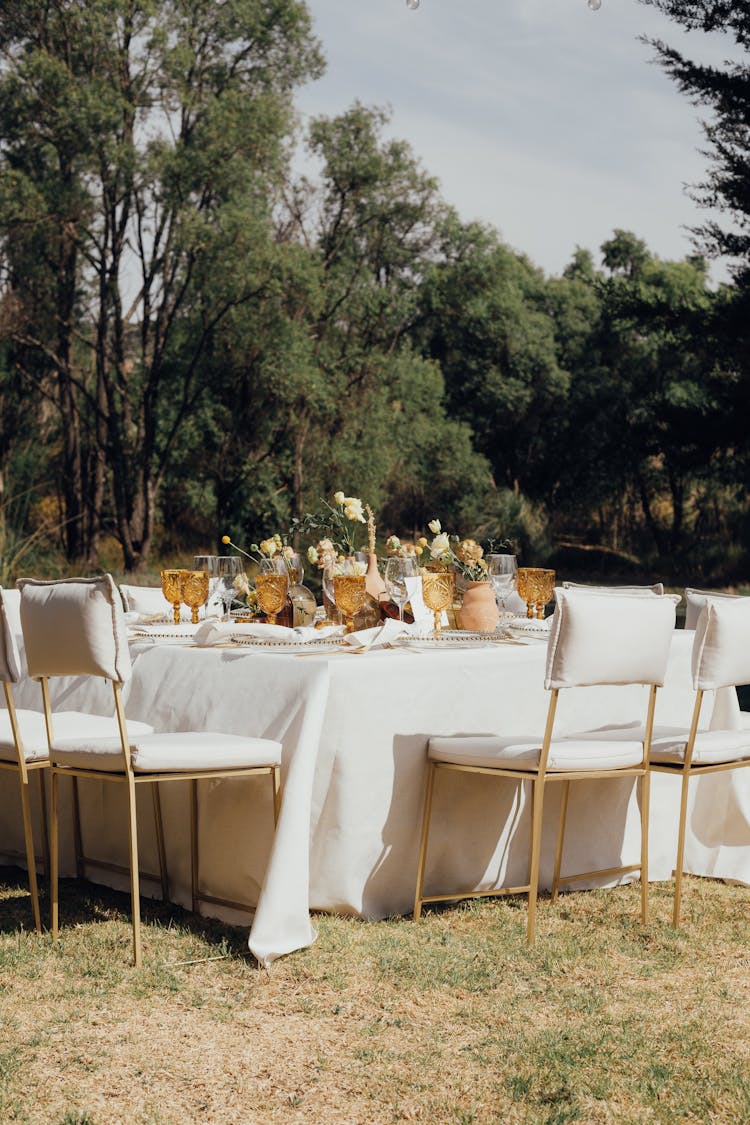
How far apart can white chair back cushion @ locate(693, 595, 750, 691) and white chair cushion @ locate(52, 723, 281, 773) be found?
3.72 ft

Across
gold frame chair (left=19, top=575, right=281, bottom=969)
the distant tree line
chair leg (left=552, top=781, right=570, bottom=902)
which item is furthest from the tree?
gold frame chair (left=19, top=575, right=281, bottom=969)

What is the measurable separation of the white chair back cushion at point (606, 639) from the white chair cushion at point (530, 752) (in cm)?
20

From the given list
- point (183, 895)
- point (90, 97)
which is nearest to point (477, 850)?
point (183, 895)

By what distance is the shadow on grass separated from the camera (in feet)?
10.9

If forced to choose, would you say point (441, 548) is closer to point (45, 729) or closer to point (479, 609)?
point (479, 609)

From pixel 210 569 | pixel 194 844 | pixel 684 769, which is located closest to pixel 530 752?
pixel 684 769

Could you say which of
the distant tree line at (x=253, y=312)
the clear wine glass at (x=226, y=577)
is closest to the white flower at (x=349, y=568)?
the clear wine glass at (x=226, y=577)

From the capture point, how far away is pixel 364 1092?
2.42 metres

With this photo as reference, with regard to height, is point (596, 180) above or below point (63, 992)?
above

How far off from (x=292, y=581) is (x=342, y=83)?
1610 centimetres

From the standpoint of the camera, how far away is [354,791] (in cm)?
333

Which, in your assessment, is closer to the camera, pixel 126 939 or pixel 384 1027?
pixel 384 1027

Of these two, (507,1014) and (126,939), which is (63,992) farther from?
(507,1014)

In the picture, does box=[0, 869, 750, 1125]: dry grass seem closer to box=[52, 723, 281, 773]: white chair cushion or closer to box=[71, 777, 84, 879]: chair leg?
box=[71, 777, 84, 879]: chair leg
